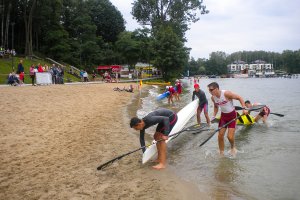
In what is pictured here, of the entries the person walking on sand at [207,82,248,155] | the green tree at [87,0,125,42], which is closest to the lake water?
the person walking on sand at [207,82,248,155]

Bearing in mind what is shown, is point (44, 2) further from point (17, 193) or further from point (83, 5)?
point (17, 193)

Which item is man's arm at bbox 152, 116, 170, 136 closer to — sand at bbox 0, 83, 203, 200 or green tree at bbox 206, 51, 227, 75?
sand at bbox 0, 83, 203, 200

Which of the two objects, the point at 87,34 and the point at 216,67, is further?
the point at 216,67

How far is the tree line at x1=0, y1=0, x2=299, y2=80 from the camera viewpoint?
43.6m

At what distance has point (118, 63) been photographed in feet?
202

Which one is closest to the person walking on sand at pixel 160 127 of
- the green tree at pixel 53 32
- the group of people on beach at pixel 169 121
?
the group of people on beach at pixel 169 121

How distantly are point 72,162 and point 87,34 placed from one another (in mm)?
49048

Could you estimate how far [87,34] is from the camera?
5309 centimetres

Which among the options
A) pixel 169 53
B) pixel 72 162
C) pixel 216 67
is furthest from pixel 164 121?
pixel 216 67

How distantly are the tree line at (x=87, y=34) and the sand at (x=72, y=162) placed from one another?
33924 mm

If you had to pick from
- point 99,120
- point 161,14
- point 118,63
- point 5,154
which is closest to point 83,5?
point 118,63

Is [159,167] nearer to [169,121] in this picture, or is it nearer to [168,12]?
[169,121]

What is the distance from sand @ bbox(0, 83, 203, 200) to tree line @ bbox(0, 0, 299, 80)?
1336 inches

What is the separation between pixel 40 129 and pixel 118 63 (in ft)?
174
